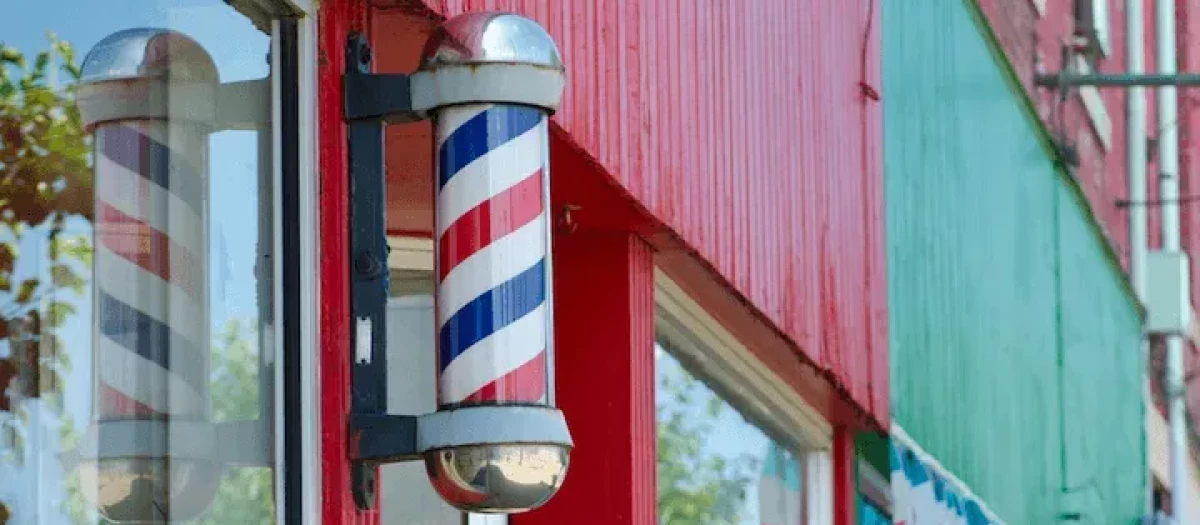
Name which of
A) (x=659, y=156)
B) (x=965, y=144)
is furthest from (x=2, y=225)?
(x=965, y=144)

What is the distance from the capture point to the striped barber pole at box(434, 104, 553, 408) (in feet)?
10.0

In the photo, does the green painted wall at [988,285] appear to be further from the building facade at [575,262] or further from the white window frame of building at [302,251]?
the white window frame of building at [302,251]

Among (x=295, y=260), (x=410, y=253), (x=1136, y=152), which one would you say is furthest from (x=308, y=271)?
(x=1136, y=152)

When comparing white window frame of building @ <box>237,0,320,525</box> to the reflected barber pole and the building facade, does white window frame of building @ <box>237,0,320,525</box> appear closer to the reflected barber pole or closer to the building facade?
the building facade

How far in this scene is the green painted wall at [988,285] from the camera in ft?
26.8

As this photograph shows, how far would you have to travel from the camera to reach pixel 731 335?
20.9 ft

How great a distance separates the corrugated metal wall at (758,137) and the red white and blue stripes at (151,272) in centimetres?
82

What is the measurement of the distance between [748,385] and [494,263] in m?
3.70

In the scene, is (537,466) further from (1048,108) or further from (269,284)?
(1048,108)

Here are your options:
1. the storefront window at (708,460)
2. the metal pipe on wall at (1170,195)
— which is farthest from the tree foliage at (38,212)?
the metal pipe on wall at (1170,195)

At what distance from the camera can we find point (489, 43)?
3148 mm

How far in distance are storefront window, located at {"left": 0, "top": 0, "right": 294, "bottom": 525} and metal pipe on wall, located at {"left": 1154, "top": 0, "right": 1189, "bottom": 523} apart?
36.7 feet

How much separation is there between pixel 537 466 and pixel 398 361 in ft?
7.14

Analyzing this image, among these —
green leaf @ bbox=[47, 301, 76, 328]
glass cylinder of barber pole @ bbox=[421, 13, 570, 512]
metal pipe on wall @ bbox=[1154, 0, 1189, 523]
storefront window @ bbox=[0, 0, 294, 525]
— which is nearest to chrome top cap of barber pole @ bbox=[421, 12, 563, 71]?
glass cylinder of barber pole @ bbox=[421, 13, 570, 512]
